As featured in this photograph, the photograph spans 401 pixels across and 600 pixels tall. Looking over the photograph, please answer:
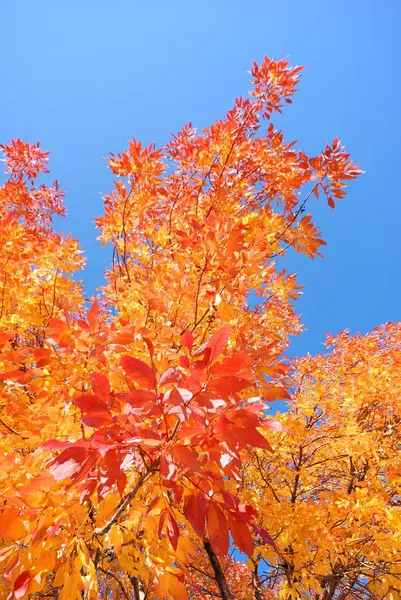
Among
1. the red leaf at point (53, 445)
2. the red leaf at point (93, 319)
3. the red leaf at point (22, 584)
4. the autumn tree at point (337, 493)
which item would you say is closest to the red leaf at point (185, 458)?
the red leaf at point (53, 445)

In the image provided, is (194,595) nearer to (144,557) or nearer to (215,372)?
(144,557)

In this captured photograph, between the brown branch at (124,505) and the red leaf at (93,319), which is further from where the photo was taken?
the red leaf at (93,319)

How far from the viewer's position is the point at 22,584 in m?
1.28

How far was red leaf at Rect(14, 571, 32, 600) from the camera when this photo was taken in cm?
123

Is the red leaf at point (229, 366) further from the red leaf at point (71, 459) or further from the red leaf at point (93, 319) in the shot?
the red leaf at point (93, 319)

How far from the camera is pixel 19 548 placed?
142 centimetres

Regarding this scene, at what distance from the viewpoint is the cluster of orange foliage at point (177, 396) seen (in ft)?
3.96

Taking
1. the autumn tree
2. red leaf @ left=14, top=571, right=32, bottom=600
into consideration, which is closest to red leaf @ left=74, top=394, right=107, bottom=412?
red leaf @ left=14, top=571, right=32, bottom=600

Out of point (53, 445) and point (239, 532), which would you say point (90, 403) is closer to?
point (53, 445)

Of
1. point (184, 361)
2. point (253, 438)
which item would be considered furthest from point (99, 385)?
point (253, 438)

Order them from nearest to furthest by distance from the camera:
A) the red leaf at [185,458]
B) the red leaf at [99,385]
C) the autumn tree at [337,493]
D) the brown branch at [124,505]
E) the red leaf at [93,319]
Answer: the red leaf at [185,458] → the red leaf at [99,385] → the brown branch at [124,505] → the red leaf at [93,319] → the autumn tree at [337,493]

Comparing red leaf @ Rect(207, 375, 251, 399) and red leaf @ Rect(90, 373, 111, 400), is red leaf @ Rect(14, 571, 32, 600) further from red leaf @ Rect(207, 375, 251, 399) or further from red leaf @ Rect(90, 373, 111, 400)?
red leaf @ Rect(207, 375, 251, 399)

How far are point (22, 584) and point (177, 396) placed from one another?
3.07 ft

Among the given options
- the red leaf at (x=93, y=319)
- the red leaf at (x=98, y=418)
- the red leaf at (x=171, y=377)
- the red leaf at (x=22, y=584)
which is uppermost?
the red leaf at (x=93, y=319)
